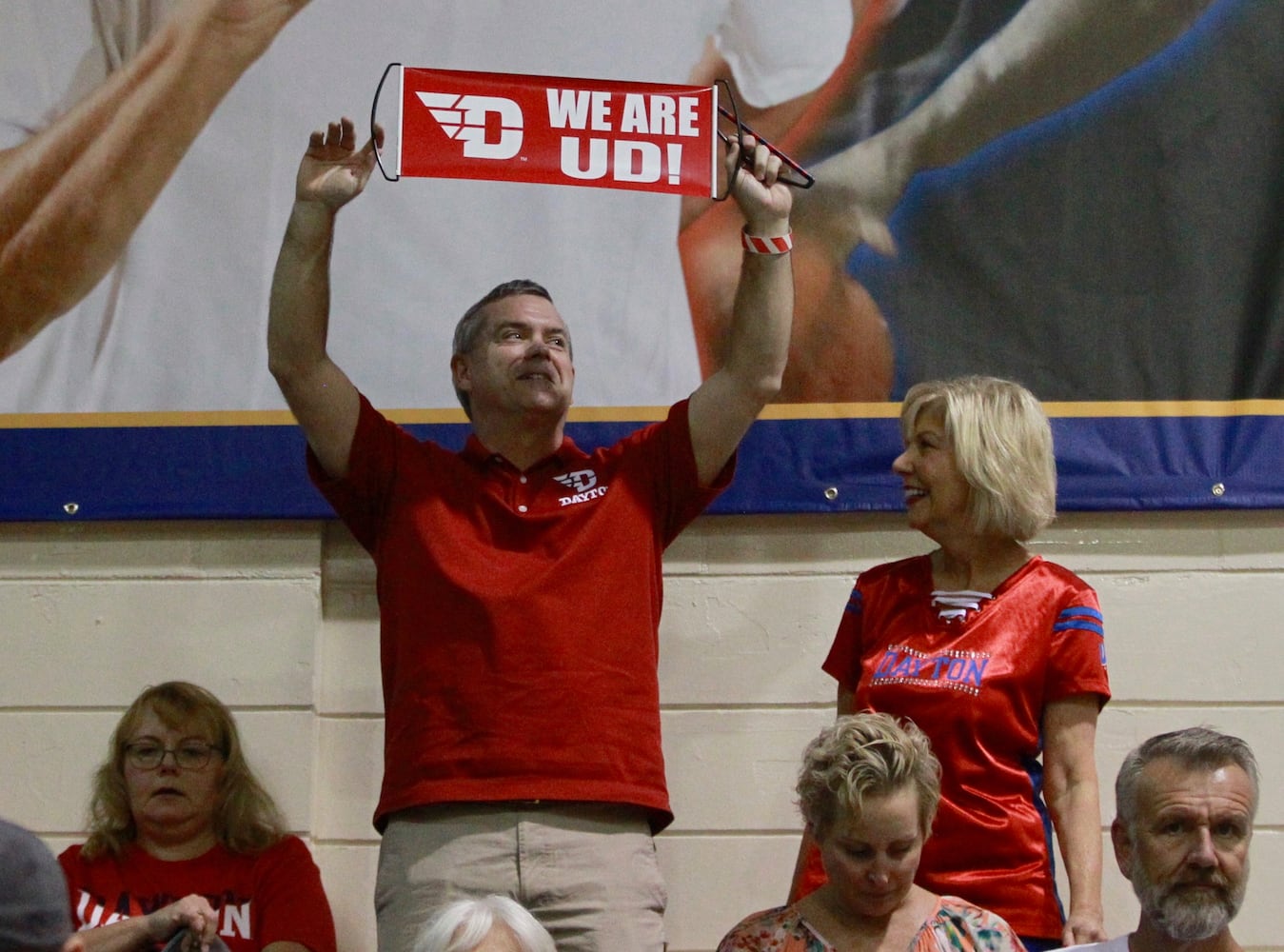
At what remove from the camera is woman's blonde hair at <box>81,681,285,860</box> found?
246 centimetres

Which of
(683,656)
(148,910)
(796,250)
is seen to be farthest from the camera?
(796,250)

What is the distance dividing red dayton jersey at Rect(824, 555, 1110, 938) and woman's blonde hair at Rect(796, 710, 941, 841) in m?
0.10

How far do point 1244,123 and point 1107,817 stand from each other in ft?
4.15

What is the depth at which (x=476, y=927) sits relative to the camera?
166 cm

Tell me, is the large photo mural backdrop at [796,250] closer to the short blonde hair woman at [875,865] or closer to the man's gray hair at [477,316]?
the man's gray hair at [477,316]

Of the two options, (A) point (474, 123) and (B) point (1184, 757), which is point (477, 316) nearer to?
(A) point (474, 123)

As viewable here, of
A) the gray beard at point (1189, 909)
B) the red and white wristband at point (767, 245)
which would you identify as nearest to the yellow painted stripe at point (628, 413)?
the red and white wristband at point (767, 245)

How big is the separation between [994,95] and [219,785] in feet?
5.88

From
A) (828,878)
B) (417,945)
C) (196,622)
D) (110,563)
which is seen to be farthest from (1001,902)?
(110,563)

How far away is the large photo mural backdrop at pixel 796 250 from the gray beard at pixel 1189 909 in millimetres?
1060

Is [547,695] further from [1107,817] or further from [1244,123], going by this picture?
[1244,123]

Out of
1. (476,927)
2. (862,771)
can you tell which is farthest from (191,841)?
(862,771)

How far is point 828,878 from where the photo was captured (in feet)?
6.84

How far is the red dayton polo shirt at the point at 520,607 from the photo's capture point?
2.06 meters
